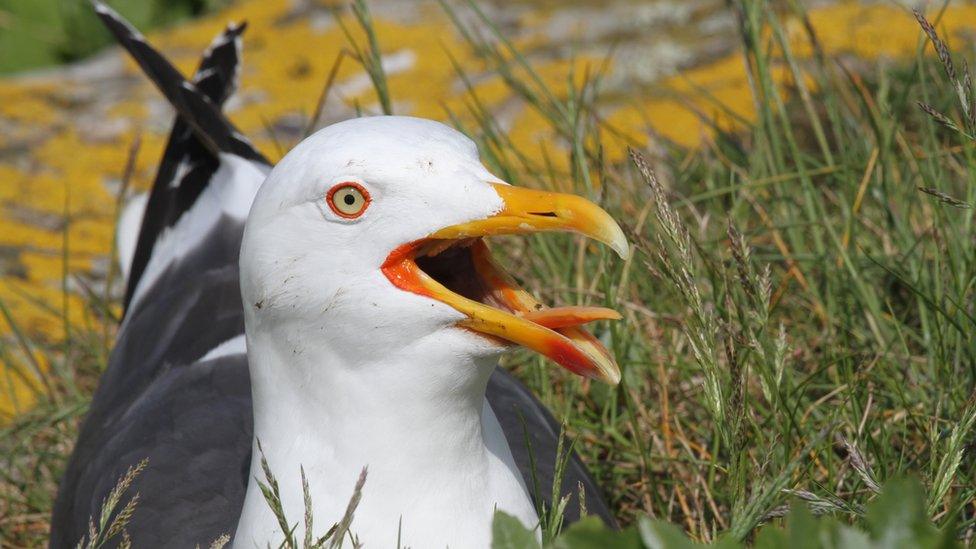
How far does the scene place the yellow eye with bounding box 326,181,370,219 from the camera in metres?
2.08

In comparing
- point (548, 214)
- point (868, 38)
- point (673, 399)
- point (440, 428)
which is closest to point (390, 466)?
point (440, 428)

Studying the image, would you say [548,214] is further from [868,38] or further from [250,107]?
[250,107]

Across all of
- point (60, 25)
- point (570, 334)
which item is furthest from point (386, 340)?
point (60, 25)

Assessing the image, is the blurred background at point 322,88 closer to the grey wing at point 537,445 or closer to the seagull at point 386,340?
the grey wing at point 537,445

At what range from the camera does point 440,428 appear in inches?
86.3

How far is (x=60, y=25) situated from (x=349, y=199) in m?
5.45

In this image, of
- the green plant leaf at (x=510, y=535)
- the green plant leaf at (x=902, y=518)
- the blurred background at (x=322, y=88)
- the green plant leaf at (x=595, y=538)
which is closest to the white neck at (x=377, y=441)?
the green plant leaf at (x=510, y=535)

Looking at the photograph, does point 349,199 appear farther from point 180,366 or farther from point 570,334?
point 180,366

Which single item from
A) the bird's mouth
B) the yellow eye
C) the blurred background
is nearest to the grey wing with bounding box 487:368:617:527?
the bird's mouth

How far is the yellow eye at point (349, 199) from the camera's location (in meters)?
2.08

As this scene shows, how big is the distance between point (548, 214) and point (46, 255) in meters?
2.96

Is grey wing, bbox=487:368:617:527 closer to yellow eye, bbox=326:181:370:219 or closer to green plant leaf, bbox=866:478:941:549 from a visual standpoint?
yellow eye, bbox=326:181:370:219

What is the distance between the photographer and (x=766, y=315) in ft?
7.07

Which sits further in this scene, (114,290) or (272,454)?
(114,290)
